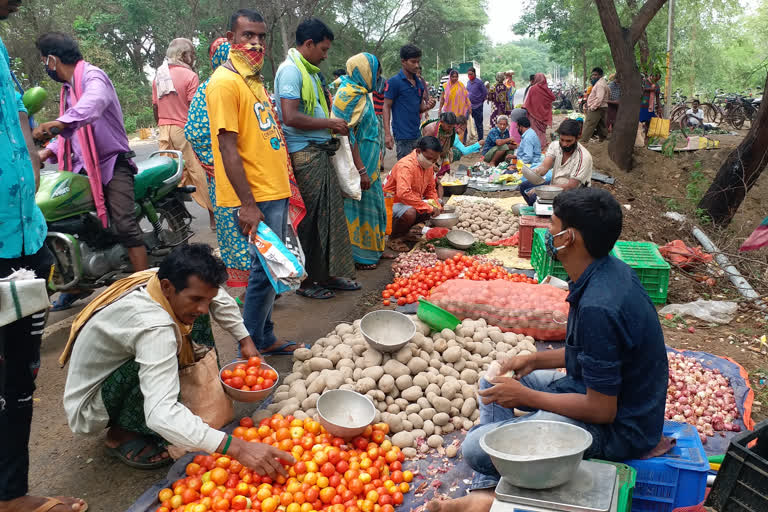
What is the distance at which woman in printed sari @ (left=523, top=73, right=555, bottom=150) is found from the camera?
1157cm

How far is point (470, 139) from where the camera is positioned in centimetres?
1524

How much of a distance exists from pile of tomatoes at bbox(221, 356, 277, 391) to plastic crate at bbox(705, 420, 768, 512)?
80.4 inches

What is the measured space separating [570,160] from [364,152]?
8.05ft

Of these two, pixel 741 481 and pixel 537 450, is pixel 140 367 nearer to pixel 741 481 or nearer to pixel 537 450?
pixel 537 450

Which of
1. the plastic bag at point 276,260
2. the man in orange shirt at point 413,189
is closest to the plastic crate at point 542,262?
the man in orange shirt at point 413,189

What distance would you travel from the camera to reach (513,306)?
13.2ft

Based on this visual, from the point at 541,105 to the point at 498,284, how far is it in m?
8.35

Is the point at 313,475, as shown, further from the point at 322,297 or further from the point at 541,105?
the point at 541,105

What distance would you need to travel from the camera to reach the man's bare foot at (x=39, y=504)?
2.35m

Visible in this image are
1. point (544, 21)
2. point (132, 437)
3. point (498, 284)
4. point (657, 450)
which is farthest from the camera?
point (544, 21)

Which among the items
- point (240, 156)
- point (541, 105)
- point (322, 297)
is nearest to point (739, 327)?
point (322, 297)

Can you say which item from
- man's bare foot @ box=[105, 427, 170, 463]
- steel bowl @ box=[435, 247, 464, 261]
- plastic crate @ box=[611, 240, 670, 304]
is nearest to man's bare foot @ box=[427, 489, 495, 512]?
man's bare foot @ box=[105, 427, 170, 463]

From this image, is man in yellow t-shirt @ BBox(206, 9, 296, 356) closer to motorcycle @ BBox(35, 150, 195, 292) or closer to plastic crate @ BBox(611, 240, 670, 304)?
motorcycle @ BBox(35, 150, 195, 292)

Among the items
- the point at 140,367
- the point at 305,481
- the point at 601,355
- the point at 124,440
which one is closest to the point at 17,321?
the point at 140,367
